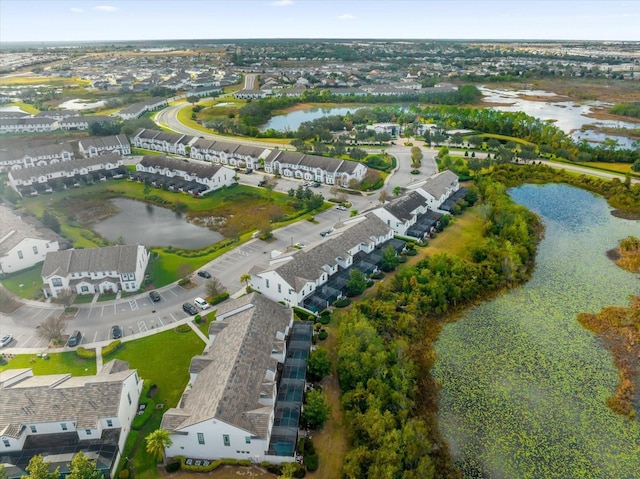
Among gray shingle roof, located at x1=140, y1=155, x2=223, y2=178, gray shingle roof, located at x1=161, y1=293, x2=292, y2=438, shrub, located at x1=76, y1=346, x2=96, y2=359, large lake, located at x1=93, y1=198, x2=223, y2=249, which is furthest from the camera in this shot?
gray shingle roof, located at x1=140, y1=155, x2=223, y2=178

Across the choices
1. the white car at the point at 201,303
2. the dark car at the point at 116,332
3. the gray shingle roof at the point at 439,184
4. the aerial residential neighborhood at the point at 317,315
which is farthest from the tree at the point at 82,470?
the gray shingle roof at the point at 439,184

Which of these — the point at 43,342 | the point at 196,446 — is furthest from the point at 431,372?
the point at 43,342

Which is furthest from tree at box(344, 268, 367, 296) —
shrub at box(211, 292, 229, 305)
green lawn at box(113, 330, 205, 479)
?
green lawn at box(113, 330, 205, 479)

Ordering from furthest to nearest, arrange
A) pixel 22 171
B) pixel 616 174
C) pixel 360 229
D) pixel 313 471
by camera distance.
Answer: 1. pixel 616 174
2. pixel 22 171
3. pixel 360 229
4. pixel 313 471

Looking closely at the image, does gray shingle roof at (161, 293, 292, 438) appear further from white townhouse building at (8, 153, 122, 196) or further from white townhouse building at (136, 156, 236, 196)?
white townhouse building at (8, 153, 122, 196)

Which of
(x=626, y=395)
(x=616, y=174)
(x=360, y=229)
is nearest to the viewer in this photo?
(x=626, y=395)

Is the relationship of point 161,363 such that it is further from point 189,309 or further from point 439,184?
point 439,184

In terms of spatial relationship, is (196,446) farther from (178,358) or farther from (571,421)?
(571,421)
